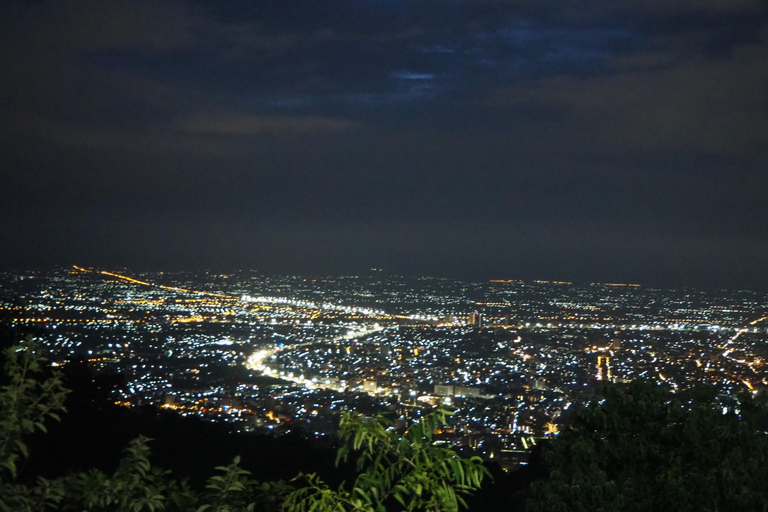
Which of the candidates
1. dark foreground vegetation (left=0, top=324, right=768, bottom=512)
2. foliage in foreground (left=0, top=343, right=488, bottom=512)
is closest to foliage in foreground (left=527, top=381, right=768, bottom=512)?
dark foreground vegetation (left=0, top=324, right=768, bottom=512)

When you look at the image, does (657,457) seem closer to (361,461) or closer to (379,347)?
(361,461)

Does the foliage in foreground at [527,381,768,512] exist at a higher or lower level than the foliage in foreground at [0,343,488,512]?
lower

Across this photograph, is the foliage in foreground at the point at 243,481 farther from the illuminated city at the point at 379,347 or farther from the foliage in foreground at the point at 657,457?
the illuminated city at the point at 379,347

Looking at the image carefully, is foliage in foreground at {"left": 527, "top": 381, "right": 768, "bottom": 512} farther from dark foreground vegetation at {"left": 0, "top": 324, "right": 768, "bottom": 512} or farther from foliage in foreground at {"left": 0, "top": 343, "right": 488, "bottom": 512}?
foliage in foreground at {"left": 0, "top": 343, "right": 488, "bottom": 512}

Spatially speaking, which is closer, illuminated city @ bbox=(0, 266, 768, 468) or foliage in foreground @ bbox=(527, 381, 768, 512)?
foliage in foreground @ bbox=(527, 381, 768, 512)

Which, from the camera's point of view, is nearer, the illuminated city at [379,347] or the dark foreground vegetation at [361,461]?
the dark foreground vegetation at [361,461]

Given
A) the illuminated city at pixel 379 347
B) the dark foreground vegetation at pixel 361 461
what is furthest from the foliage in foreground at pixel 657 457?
the illuminated city at pixel 379 347
